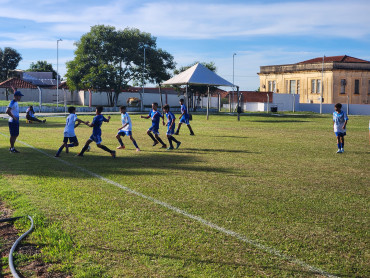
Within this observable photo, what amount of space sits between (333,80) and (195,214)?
66928 millimetres

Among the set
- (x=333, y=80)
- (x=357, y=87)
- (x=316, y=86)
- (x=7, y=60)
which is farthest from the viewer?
(x=7, y=60)

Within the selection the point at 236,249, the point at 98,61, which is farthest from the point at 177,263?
the point at 98,61

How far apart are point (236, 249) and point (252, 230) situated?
76 centimetres

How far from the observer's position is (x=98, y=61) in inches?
2231

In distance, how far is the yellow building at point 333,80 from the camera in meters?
68.5

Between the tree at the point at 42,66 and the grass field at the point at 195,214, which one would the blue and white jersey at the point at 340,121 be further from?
the tree at the point at 42,66

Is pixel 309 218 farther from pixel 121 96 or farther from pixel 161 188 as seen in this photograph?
pixel 121 96

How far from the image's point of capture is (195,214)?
651 cm

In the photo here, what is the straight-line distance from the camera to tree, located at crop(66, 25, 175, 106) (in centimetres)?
5550

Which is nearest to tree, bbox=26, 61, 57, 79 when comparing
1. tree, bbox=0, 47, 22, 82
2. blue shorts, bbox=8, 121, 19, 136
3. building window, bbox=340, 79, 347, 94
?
tree, bbox=0, 47, 22, 82

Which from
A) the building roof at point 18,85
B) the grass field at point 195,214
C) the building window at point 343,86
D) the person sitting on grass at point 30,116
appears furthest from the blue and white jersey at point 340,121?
the building window at point 343,86

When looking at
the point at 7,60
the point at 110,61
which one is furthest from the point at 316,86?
the point at 7,60

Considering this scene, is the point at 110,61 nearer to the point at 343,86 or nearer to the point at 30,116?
the point at 343,86

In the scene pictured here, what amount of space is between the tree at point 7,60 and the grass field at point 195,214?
82.8m
